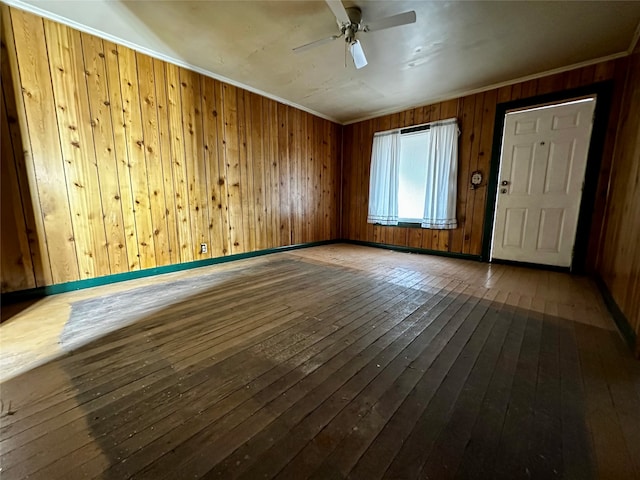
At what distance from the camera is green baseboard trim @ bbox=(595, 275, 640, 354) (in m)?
1.53

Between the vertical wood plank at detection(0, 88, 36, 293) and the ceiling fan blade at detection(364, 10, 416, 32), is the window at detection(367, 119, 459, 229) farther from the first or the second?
the vertical wood plank at detection(0, 88, 36, 293)

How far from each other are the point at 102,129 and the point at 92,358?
2373 mm

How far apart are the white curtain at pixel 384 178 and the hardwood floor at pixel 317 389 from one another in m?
2.75

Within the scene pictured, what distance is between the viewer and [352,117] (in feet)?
16.5

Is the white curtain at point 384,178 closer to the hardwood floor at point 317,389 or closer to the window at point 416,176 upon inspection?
the window at point 416,176

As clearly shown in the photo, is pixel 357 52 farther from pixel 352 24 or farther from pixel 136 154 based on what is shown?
pixel 136 154

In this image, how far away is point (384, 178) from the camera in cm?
481

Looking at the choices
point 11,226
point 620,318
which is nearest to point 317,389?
point 620,318

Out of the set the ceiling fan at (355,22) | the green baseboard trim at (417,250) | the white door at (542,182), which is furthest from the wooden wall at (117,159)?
the white door at (542,182)

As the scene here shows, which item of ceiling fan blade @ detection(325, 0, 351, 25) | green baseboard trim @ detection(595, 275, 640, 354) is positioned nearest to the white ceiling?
ceiling fan blade @ detection(325, 0, 351, 25)

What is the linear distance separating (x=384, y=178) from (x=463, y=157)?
1.34 m

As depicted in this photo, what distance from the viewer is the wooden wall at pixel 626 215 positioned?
1.71 m

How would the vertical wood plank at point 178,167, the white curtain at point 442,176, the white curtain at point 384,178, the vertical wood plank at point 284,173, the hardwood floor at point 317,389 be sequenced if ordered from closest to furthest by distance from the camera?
the hardwood floor at point 317,389 → the vertical wood plank at point 178,167 → the white curtain at point 442,176 → the vertical wood plank at point 284,173 → the white curtain at point 384,178

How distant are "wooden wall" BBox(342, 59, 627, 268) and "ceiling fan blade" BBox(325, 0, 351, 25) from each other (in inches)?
103
